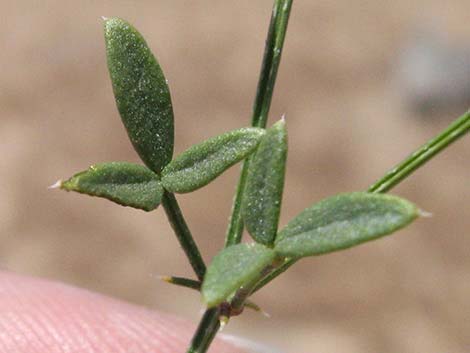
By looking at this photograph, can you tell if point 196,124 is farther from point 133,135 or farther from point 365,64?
point 133,135

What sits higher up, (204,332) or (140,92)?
(140,92)

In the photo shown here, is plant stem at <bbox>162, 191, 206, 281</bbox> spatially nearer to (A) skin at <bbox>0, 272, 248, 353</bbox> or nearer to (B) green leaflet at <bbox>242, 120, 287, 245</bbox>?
(B) green leaflet at <bbox>242, 120, 287, 245</bbox>

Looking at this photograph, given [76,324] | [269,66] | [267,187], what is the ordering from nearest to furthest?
[267,187] → [269,66] → [76,324]

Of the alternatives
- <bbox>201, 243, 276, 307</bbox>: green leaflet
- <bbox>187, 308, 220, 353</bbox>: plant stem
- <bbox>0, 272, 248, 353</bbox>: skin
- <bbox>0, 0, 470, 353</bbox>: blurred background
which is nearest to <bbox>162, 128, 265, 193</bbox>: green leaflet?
<bbox>201, 243, 276, 307</bbox>: green leaflet

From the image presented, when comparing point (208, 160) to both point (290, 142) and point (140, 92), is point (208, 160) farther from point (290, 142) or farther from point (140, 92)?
point (290, 142)

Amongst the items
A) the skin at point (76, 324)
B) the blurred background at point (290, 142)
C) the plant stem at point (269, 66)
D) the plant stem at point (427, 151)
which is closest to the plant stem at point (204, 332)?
the plant stem at point (269, 66)

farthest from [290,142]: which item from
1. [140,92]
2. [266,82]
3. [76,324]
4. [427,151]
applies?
[140,92]
